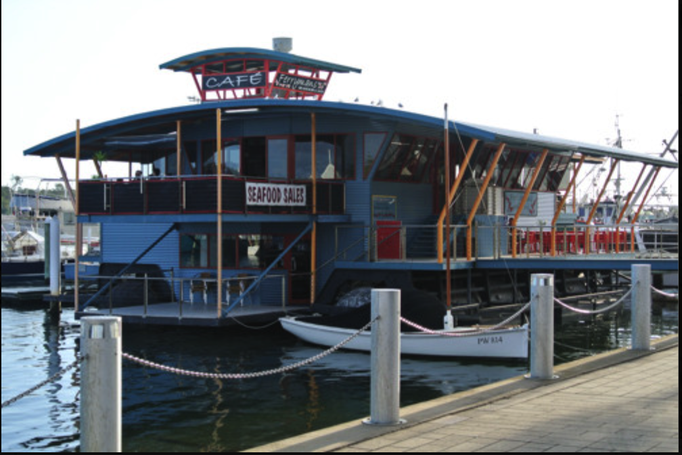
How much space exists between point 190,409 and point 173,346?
8.06 meters

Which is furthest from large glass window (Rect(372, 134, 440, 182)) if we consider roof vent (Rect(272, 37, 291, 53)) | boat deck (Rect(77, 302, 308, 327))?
roof vent (Rect(272, 37, 291, 53))

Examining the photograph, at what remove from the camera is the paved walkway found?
848 cm

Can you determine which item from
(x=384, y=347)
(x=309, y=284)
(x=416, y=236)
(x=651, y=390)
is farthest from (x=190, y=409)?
(x=416, y=236)

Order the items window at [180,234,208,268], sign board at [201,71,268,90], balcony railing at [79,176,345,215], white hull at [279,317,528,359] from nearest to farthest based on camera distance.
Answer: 1. white hull at [279,317,528,359]
2. balcony railing at [79,176,345,215]
3. window at [180,234,208,268]
4. sign board at [201,71,268,90]

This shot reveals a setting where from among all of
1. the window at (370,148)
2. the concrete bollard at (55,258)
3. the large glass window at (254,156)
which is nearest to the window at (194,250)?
the large glass window at (254,156)

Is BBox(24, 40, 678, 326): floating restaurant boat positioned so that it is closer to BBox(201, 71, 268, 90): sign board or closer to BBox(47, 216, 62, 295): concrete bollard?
BBox(201, 71, 268, 90): sign board

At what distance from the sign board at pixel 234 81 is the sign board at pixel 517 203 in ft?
30.0

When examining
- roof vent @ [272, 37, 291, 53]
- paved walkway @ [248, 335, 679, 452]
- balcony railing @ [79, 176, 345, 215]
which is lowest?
paved walkway @ [248, 335, 679, 452]

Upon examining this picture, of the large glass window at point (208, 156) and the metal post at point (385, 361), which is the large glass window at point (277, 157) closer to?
the large glass window at point (208, 156)

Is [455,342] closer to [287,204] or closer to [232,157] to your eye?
[287,204]

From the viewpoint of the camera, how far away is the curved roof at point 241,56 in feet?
92.2

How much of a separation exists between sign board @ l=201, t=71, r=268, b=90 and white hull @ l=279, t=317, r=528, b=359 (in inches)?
399

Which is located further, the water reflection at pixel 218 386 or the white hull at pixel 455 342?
the white hull at pixel 455 342

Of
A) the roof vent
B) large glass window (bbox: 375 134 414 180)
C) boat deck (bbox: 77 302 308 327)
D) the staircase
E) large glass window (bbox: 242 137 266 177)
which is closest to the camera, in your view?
boat deck (bbox: 77 302 308 327)
